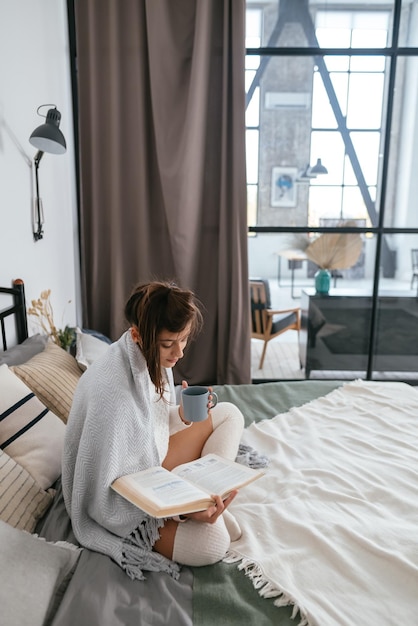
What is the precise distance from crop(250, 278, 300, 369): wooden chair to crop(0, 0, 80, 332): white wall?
1.19 m

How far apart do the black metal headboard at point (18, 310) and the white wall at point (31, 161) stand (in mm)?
55

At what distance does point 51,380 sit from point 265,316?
2.06 meters

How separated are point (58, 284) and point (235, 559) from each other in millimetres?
1923

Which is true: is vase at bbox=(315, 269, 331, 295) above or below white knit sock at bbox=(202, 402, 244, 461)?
above

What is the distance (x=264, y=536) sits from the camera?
1.22 m

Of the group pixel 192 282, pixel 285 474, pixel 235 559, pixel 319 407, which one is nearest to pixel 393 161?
pixel 192 282

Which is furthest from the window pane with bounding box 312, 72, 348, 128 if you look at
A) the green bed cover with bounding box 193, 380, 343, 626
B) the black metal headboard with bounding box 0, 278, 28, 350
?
the green bed cover with bounding box 193, 380, 343, 626

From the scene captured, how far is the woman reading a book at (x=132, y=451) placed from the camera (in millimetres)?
1131

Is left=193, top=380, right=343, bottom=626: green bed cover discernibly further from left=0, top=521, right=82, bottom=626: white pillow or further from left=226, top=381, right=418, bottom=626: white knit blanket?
left=0, top=521, right=82, bottom=626: white pillow

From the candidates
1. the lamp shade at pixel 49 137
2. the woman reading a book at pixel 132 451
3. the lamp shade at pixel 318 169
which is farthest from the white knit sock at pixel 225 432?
the lamp shade at pixel 318 169

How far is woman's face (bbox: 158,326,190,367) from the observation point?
125 cm

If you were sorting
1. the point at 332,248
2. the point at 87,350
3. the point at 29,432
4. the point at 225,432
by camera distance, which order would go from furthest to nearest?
the point at 332,248 < the point at 87,350 < the point at 225,432 < the point at 29,432

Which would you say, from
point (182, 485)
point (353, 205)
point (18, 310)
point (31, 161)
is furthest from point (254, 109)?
point (182, 485)

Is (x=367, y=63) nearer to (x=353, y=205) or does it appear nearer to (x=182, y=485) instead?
(x=353, y=205)
